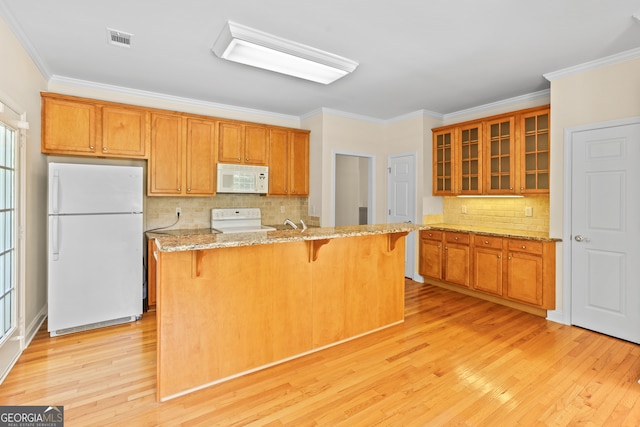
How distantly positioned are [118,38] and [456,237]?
4.37 meters

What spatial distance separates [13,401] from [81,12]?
2.71 meters

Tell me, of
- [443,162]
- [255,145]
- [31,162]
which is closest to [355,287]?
[255,145]

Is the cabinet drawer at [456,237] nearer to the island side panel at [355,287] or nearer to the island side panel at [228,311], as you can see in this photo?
the island side panel at [355,287]

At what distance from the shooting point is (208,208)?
180 inches

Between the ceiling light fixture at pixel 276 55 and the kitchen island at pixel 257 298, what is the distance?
1.56 m

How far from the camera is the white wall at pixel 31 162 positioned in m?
2.51

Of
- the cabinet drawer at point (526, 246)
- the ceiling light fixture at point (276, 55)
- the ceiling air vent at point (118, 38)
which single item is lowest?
the cabinet drawer at point (526, 246)

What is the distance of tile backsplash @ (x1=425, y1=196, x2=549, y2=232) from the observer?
415 cm

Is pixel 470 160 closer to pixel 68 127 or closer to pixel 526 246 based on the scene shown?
pixel 526 246

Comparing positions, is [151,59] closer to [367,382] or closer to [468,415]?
[367,382]

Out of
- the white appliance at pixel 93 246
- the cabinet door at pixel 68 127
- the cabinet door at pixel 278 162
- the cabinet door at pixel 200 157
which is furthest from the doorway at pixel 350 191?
the cabinet door at pixel 68 127

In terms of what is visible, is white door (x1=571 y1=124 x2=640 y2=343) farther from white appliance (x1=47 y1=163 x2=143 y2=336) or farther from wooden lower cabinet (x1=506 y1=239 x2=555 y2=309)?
white appliance (x1=47 y1=163 x2=143 y2=336)

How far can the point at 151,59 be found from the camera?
3139 mm

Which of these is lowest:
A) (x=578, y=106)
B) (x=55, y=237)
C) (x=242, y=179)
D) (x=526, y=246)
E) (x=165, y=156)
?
(x=526, y=246)
